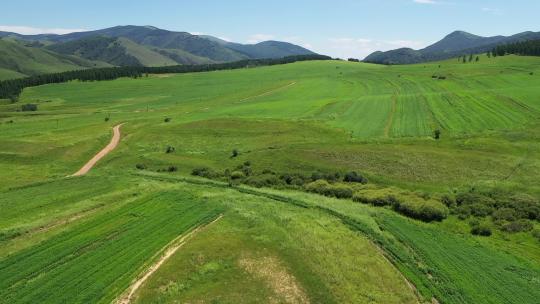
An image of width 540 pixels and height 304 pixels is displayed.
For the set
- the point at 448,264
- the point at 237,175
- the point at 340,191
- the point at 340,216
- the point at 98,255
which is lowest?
the point at 448,264

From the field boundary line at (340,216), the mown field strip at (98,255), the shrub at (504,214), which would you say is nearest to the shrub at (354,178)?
the field boundary line at (340,216)

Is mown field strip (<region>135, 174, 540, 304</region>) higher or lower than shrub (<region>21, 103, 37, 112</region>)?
lower

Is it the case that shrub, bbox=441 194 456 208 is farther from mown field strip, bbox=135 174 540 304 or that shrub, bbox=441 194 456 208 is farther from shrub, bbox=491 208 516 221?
mown field strip, bbox=135 174 540 304

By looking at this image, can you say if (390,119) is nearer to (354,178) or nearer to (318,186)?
(354,178)

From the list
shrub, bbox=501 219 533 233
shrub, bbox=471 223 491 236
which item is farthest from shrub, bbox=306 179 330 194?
shrub, bbox=501 219 533 233

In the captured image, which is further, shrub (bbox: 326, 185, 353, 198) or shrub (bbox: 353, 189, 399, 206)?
shrub (bbox: 326, 185, 353, 198)

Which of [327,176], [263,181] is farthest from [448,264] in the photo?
[263,181]
